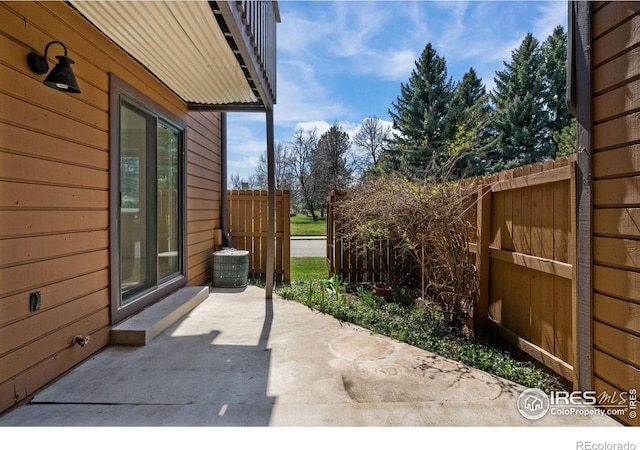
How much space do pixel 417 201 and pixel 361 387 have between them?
190 cm

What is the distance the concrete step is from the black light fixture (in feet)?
6.43

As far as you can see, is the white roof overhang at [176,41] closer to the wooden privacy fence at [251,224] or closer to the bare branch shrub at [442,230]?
the bare branch shrub at [442,230]

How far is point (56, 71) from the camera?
2139mm

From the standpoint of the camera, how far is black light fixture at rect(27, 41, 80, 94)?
2.10 metres

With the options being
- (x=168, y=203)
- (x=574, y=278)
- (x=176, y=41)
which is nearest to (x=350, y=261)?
(x=168, y=203)

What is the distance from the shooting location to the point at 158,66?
3.40m

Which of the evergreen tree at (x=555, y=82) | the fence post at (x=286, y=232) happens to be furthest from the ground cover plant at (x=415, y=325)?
the evergreen tree at (x=555, y=82)

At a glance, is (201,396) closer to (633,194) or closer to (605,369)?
(605,369)

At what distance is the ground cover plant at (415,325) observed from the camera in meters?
2.44

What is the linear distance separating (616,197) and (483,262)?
1462 mm

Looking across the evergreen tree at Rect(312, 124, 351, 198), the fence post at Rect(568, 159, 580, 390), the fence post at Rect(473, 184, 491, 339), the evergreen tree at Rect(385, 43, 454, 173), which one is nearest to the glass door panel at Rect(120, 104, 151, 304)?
the fence post at Rect(473, 184, 491, 339)

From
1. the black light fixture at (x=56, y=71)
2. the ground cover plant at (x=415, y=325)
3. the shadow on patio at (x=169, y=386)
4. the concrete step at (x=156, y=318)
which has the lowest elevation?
the shadow on patio at (x=169, y=386)

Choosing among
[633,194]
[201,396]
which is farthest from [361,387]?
[633,194]

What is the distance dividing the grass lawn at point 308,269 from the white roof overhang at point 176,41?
11.8 feet
